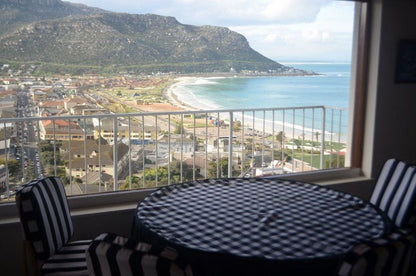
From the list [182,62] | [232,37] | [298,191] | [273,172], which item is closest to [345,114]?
[273,172]

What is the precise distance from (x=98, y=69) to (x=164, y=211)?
89.0 inches

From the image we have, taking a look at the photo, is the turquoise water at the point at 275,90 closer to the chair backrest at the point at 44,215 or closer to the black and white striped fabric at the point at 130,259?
the chair backrest at the point at 44,215

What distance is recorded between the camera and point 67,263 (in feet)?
7.12

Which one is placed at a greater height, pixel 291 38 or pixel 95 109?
pixel 291 38

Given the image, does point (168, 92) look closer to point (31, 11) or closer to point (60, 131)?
point (60, 131)

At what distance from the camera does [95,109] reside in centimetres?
387

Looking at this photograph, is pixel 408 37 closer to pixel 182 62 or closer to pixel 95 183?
pixel 182 62

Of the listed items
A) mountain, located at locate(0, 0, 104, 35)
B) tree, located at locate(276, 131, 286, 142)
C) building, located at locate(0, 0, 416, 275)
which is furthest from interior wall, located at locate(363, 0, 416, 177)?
mountain, located at locate(0, 0, 104, 35)

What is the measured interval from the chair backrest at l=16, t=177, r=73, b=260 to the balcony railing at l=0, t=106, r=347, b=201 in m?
1.11

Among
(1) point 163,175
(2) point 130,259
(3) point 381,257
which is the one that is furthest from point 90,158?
(3) point 381,257

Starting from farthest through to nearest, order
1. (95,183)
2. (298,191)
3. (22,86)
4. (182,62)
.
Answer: (182,62)
(95,183)
(22,86)
(298,191)

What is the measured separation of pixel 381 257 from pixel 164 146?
3127mm

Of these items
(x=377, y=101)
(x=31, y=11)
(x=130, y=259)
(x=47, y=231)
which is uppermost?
(x=31, y=11)

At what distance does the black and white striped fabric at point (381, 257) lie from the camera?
3.72 ft
